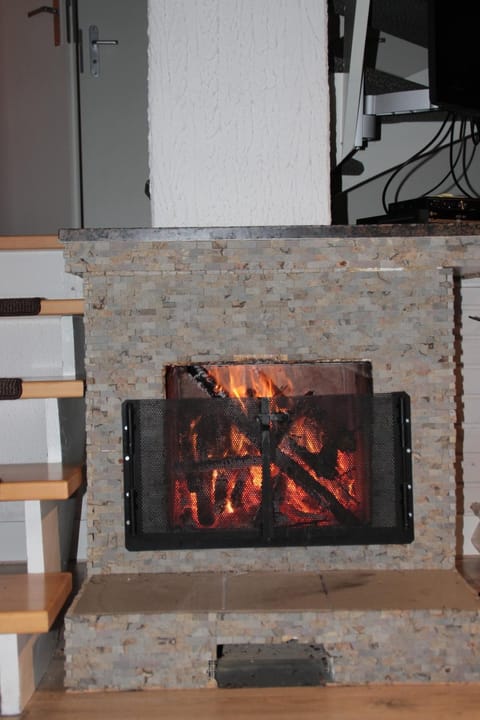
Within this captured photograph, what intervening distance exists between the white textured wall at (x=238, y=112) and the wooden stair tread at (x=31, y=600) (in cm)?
91

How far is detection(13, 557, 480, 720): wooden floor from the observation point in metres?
1.68

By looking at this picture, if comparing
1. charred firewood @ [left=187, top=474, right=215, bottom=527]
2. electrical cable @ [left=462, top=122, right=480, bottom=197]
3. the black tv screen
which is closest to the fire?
charred firewood @ [left=187, top=474, right=215, bottom=527]

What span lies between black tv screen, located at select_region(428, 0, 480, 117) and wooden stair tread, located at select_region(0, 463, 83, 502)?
4.70 feet

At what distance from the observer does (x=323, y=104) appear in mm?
2021

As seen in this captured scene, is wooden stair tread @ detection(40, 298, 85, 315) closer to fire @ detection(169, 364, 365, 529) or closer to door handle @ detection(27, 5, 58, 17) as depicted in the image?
fire @ detection(169, 364, 365, 529)

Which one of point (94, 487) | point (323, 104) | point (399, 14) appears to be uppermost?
point (399, 14)

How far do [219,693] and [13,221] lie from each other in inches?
80.7

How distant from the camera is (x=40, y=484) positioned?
1.89m

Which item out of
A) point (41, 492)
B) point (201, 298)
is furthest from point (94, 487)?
point (201, 298)

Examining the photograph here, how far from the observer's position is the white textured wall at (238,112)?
2.00 metres

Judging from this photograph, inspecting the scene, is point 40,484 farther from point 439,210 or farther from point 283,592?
point 439,210

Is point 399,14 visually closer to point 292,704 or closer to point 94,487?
point 94,487

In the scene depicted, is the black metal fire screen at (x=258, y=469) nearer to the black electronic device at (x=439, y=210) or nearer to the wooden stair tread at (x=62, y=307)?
the wooden stair tread at (x=62, y=307)

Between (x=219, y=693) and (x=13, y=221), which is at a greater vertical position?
(x=13, y=221)
